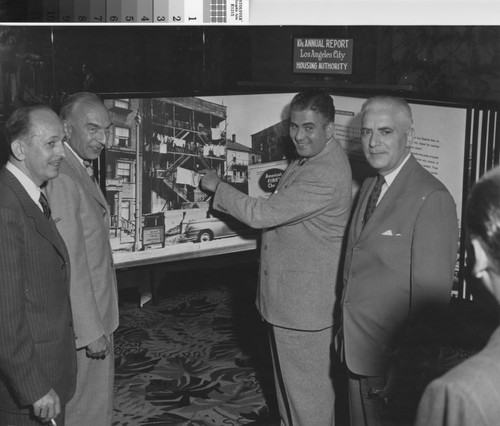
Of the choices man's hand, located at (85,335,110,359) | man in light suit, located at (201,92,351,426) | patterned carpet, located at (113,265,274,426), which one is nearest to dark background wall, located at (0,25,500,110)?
man in light suit, located at (201,92,351,426)

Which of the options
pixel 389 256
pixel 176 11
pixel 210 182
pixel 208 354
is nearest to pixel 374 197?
pixel 389 256

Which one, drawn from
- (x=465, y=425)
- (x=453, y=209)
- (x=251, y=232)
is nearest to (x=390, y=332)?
(x=453, y=209)

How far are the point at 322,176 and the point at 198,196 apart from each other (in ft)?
1.87

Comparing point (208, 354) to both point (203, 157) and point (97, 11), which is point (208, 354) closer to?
point (203, 157)

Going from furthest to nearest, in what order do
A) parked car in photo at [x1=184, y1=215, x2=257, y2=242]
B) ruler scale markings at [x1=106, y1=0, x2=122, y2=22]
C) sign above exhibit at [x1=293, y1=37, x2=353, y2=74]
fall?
sign above exhibit at [x1=293, y1=37, x2=353, y2=74] < parked car in photo at [x1=184, y1=215, x2=257, y2=242] < ruler scale markings at [x1=106, y1=0, x2=122, y2=22]

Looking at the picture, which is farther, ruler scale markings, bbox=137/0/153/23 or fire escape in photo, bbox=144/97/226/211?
fire escape in photo, bbox=144/97/226/211

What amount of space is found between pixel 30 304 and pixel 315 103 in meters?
1.42

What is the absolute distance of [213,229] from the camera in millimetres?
3400

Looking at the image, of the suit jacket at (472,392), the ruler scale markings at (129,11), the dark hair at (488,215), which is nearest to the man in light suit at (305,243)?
the ruler scale markings at (129,11)

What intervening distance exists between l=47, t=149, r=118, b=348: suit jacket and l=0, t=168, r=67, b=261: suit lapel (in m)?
0.23

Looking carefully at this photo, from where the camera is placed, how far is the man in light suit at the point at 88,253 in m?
2.77

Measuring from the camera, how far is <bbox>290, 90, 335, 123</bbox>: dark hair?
3.15 meters

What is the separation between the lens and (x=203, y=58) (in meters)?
4.67

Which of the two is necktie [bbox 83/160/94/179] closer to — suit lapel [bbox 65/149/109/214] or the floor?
suit lapel [bbox 65/149/109/214]
